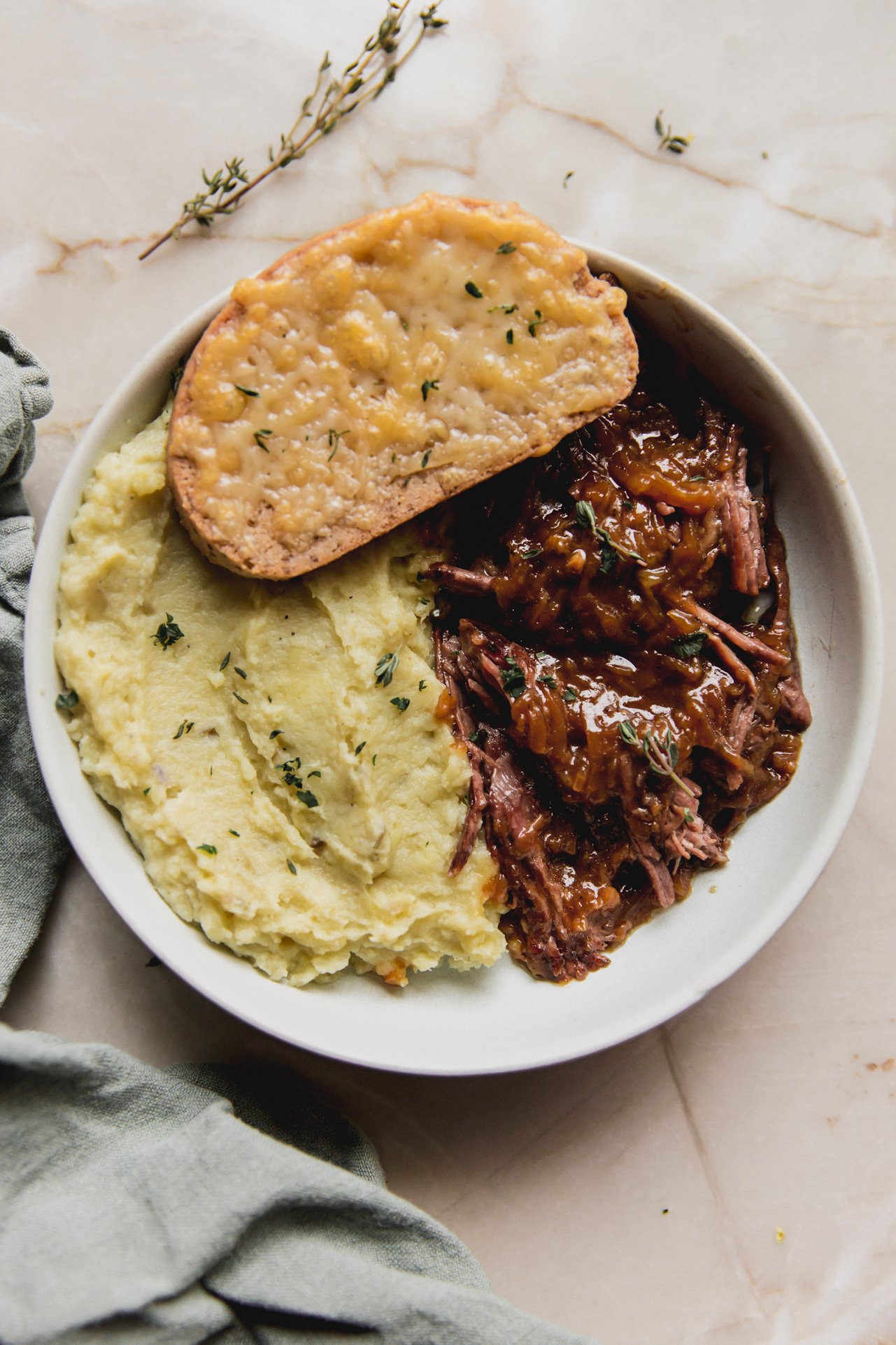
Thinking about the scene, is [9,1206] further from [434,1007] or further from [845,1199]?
[845,1199]

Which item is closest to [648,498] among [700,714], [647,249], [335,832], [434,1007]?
[700,714]

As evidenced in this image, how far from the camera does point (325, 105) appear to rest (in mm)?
4199

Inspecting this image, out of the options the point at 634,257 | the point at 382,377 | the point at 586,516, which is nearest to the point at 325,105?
the point at 634,257

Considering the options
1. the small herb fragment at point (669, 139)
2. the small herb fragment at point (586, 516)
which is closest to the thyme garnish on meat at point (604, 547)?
the small herb fragment at point (586, 516)

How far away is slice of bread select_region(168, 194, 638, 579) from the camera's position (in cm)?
334

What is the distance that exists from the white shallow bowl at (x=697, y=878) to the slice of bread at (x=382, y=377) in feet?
0.93

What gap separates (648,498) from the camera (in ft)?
12.3

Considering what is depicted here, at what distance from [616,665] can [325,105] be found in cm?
274

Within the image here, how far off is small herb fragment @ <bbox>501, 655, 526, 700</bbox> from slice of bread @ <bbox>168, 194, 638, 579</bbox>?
2.33 ft

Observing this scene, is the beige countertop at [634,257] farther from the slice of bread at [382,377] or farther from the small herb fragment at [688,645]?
the small herb fragment at [688,645]

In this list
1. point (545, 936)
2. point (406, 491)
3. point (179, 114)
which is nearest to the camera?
point (406, 491)

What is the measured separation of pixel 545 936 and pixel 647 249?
9.89 ft

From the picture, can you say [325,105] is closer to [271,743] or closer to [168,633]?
[168,633]

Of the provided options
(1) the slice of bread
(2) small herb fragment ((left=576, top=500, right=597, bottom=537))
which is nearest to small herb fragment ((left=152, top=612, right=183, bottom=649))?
(1) the slice of bread
